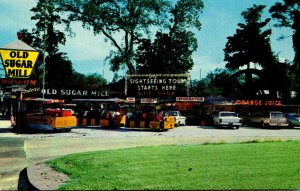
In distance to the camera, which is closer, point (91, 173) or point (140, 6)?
point (91, 173)

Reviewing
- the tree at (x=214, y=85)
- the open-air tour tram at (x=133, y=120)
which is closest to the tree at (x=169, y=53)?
the open-air tour tram at (x=133, y=120)

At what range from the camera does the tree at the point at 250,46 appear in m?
59.8

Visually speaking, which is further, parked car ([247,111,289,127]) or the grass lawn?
parked car ([247,111,289,127])

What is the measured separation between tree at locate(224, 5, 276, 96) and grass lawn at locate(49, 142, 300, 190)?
48.5 meters

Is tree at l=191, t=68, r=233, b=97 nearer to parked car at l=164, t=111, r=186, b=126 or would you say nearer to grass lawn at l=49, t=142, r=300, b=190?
parked car at l=164, t=111, r=186, b=126

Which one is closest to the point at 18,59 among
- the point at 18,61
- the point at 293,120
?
the point at 18,61

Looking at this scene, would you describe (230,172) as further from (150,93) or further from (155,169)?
(150,93)

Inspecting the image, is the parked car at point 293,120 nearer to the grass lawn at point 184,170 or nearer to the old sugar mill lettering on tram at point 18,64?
the grass lawn at point 184,170

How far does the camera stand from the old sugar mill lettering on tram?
1096 centimetres

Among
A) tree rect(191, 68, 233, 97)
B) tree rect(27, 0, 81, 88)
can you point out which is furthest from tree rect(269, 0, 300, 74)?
tree rect(191, 68, 233, 97)

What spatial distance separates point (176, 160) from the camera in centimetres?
1140

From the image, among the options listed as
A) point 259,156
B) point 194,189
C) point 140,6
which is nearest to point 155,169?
point 194,189

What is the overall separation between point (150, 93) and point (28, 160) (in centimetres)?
2769

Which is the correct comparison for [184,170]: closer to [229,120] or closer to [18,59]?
[18,59]
